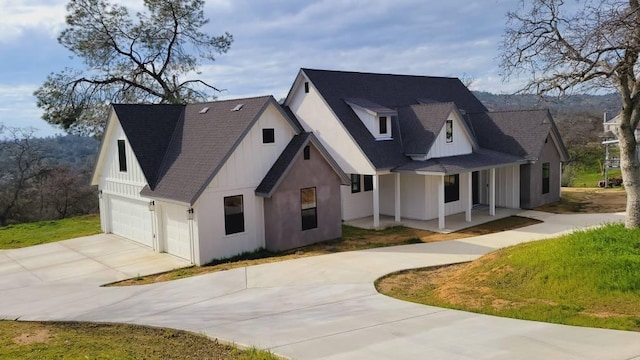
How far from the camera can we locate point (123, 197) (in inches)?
835

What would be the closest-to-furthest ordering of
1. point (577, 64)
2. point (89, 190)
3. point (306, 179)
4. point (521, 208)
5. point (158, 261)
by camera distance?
point (577, 64)
point (158, 261)
point (306, 179)
point (521, 208)
point (89, 190)

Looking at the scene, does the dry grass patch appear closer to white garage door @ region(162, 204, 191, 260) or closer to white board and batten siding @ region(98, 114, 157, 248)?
white garage door @ region(162, 204, 191, 260)

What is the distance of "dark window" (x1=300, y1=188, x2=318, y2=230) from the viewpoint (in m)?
18.5

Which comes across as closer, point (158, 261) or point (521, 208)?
point (158, 261)

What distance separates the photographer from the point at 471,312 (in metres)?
9.65

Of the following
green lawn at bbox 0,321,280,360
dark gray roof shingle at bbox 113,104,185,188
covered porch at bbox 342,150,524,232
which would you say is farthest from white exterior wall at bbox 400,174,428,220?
green lawn at bbox 0,321,280,360

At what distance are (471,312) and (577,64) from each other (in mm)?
7221

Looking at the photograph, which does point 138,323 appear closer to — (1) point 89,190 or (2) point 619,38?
(2) point 619,38

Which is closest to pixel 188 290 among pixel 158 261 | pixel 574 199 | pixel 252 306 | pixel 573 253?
pixel 252 306

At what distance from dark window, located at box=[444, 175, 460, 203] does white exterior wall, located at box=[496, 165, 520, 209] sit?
10.1 feet

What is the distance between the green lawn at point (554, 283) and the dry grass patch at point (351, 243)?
15.3ft

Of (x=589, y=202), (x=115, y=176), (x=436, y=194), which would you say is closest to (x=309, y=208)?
(x=436, y=194)

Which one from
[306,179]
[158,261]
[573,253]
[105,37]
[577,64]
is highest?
[105,37]

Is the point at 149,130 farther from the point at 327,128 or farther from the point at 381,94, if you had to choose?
the point at 381,94
